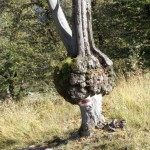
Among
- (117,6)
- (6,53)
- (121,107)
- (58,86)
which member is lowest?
(121,107)

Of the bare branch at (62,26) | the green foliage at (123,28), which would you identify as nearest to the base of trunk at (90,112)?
the bare branch at (62,26)

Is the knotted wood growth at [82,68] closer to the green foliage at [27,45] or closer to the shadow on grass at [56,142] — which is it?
the shadow on grass at [56,142]

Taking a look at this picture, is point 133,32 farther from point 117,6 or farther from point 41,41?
point 41,41

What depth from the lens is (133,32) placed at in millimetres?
15898

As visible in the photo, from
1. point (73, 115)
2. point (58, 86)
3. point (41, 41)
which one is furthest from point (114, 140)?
point (41, 41)

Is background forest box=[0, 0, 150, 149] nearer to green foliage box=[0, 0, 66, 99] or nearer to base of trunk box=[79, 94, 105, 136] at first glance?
green foliage box=[0, 0, 66, 99]

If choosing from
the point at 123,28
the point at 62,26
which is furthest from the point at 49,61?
the point at 62,26

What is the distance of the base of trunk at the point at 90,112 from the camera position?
579 cm

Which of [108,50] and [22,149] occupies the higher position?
[108,50]

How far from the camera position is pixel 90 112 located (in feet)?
19.1

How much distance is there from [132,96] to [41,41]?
14.3 metres

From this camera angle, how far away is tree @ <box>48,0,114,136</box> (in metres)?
5.55

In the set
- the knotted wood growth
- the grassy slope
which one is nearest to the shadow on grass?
the grassy slope

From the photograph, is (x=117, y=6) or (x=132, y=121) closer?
(x=132, y=121)
